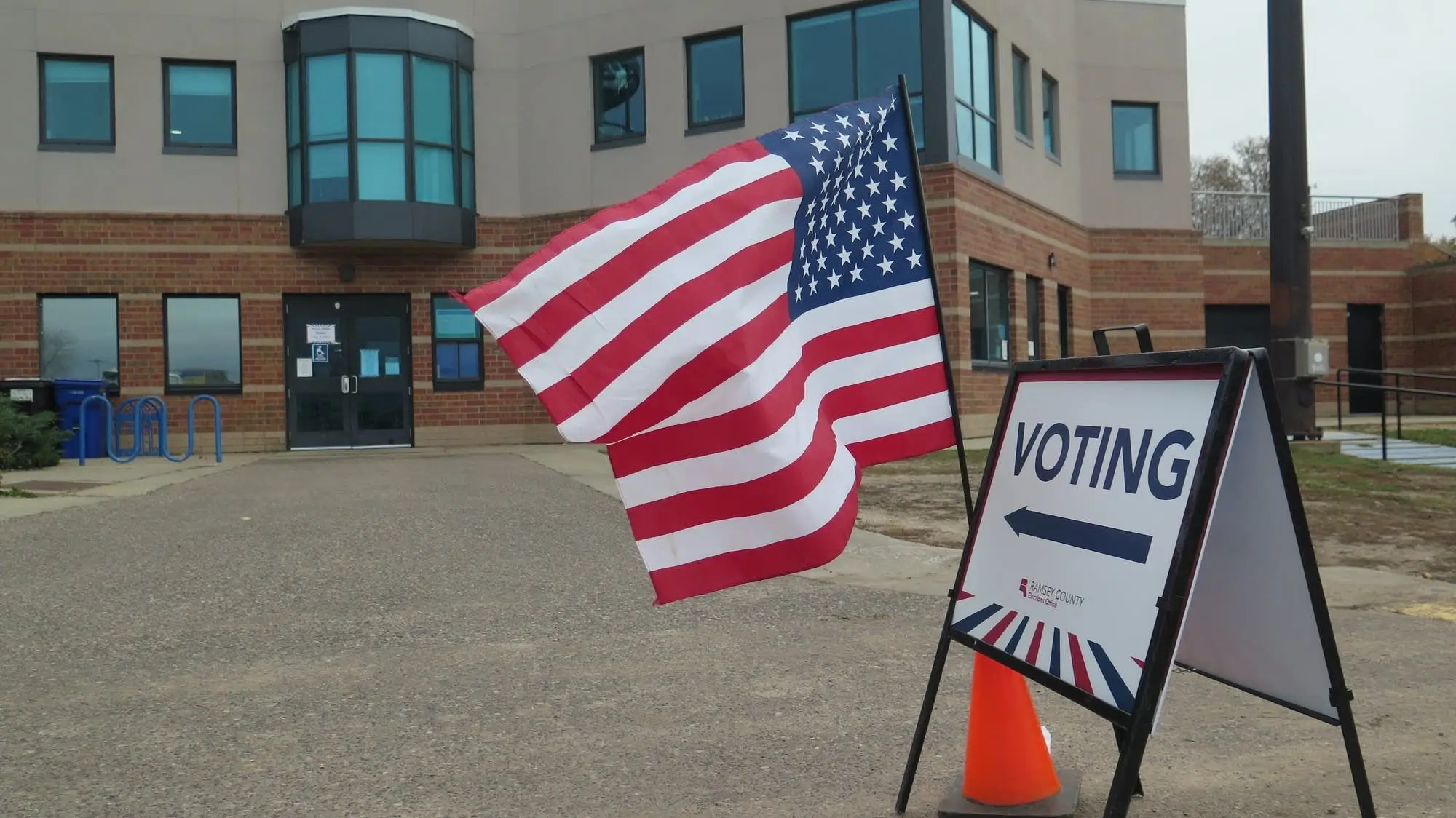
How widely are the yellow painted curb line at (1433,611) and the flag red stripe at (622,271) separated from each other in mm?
4596

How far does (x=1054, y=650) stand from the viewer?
10.2 feet

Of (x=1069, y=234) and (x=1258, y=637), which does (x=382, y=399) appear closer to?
(x=1069, y=234)

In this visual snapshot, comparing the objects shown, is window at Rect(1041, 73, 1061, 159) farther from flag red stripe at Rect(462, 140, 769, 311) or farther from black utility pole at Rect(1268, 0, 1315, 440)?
flag red stripe at Rect(462, 140, 769, 311)

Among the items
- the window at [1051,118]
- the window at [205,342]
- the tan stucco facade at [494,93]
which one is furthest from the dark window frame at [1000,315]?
the window at [205,342]

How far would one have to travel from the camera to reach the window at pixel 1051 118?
2412cm

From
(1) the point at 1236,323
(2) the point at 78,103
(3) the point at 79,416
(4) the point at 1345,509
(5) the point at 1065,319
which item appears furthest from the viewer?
(1) the point at 1236,323

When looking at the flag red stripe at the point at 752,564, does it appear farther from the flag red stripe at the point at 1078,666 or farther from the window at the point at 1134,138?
the window at the point at 1134,138

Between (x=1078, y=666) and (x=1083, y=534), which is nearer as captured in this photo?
(x=1078, y=666)

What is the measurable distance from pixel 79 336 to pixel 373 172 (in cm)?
628

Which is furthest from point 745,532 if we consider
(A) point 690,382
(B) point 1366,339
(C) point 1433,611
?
(B) point 1366,339

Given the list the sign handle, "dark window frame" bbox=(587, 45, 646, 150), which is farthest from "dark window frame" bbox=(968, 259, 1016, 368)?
the sign handle

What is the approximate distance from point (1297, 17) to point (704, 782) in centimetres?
1484

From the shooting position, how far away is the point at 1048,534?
324 centimetres

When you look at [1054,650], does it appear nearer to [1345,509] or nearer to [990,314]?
[1345,509]
